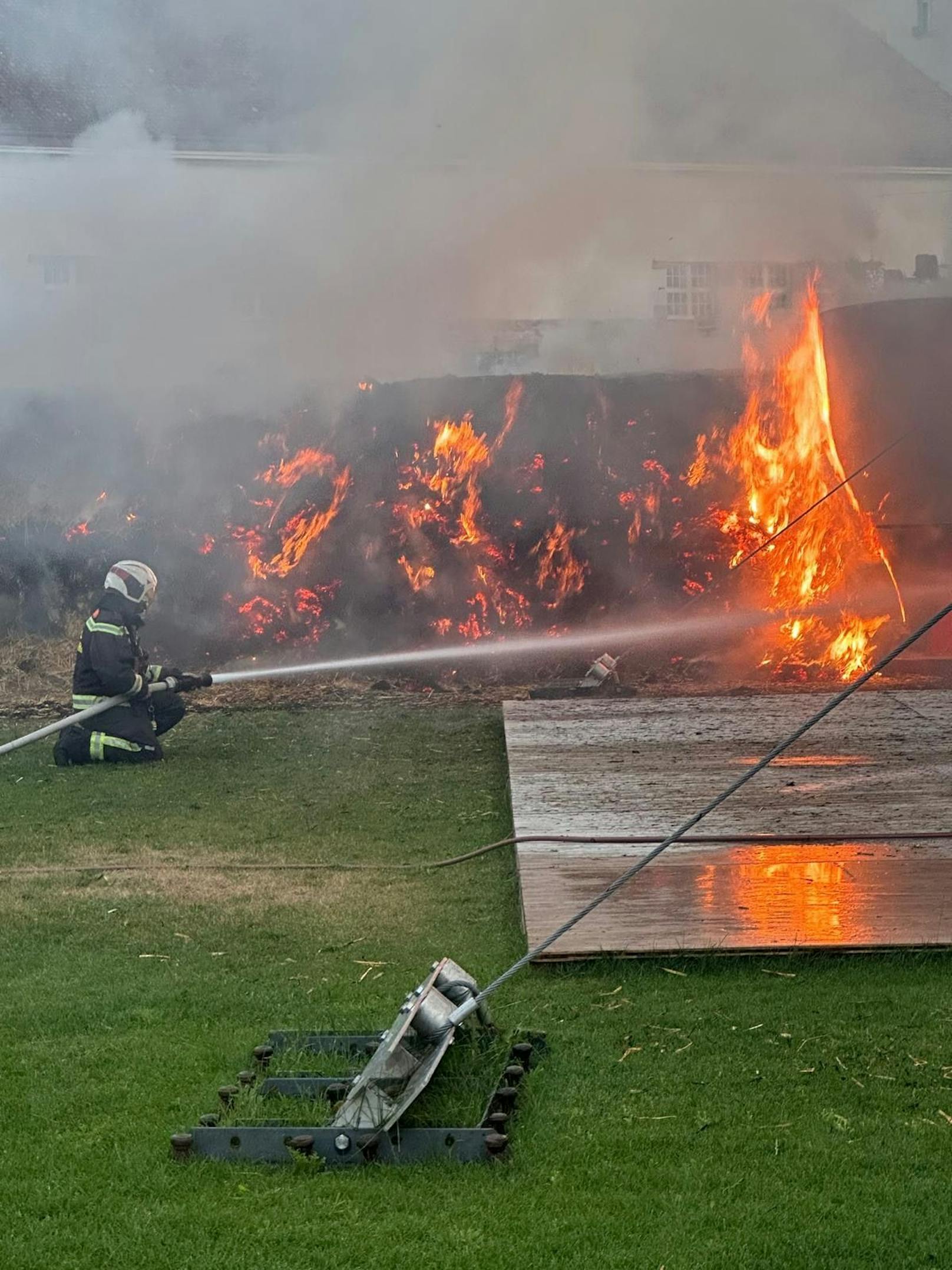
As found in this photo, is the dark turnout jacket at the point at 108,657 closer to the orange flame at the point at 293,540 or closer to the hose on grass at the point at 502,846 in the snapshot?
the hose on grass at the point at 502,846

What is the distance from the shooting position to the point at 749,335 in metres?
14.2

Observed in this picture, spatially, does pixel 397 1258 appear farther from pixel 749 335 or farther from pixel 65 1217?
pixel 749 335

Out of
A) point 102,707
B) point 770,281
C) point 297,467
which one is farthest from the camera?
point 770,281

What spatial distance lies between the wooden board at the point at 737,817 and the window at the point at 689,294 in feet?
27.4

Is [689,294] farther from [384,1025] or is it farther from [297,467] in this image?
[384,1025]

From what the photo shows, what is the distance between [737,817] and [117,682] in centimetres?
400

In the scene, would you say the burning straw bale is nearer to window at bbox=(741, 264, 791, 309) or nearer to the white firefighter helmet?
window at bbox=(741, 264, 791, 309)

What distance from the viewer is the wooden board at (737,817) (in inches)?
203

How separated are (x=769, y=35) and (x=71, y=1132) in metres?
11.0

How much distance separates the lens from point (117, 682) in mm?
8969

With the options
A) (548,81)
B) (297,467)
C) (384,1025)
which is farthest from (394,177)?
(384,1025)

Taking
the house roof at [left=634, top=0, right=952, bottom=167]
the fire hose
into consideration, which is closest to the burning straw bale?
→ the house roof at [left=634, top=0, right=952, bottom=167]

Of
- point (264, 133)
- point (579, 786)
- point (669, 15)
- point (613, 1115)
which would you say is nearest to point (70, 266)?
point (264, 133)

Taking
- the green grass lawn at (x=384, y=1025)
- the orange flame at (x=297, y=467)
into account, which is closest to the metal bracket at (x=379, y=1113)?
the green grass lawn at (x=384, y=1025)
